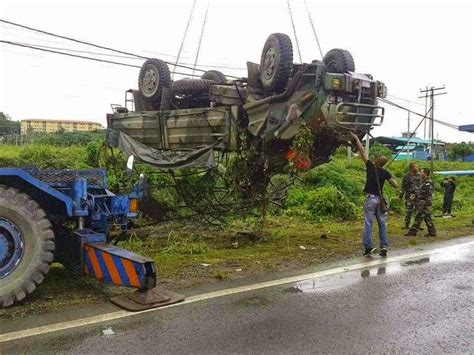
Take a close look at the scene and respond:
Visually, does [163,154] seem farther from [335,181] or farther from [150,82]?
[335,181]

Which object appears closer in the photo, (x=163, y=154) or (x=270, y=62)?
(x=270, y=62)

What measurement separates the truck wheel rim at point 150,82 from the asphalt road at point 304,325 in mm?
5547

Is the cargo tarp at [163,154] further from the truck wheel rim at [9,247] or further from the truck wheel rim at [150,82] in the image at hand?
the truck wheel rim at [9,247]

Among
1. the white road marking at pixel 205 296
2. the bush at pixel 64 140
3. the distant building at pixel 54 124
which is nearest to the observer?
the white road marking at pixel 205 296

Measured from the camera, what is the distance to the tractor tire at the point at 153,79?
10.1m

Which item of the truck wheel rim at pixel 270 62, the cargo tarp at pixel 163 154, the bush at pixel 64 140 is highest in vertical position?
the truck wheel rim at pixel 270 62

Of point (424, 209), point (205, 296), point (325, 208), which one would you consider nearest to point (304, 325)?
point (205, 296)

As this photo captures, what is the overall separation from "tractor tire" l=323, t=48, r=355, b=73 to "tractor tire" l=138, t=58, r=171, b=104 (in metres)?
3.45

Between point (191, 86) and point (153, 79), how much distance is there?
0.89 m

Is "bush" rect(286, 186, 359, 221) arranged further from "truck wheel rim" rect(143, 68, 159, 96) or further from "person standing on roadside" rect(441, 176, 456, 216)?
"truck wheel rim" rect(143, 68, 159, 96)

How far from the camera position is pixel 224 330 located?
4664 millimetres

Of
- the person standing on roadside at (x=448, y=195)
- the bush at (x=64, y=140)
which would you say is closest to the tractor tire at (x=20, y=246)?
the person standing on roadside at (x=448, y=195)

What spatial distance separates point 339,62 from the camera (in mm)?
8258

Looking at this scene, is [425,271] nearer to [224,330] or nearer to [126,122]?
[224,330]
